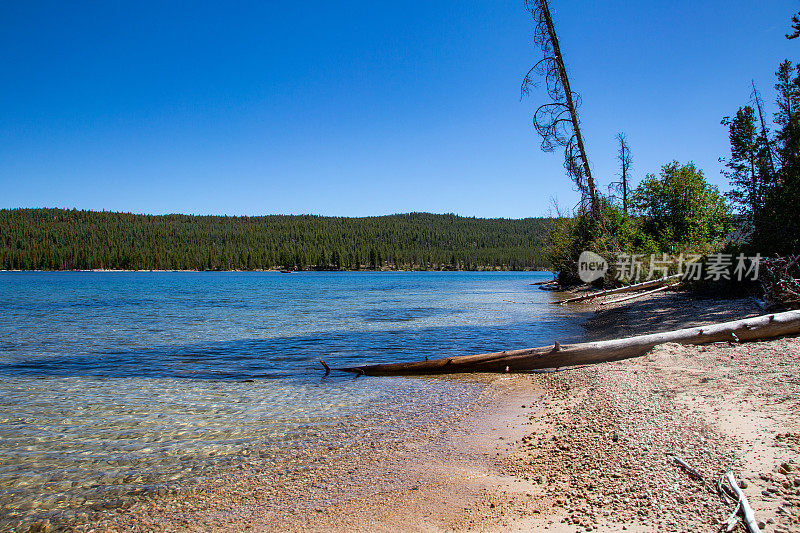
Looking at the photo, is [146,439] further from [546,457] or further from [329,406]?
[546,457]

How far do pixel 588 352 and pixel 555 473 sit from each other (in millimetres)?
6152

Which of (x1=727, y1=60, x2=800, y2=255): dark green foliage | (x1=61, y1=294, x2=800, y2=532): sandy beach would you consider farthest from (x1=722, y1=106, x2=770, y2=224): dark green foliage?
(x1=61, y1=294, x2=800, y2=532): sandy beach

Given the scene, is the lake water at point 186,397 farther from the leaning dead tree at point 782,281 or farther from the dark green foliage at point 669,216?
the dark green foliage at point 669,216

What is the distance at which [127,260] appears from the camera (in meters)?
161

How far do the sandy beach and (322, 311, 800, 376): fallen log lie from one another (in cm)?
247

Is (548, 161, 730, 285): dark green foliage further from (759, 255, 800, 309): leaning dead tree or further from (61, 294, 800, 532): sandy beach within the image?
(61, 294, 800, 532): sandy beach

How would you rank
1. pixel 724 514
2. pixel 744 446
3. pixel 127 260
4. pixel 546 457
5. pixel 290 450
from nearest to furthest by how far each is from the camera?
pixel 724 514 → pixel 744 446 → pixel 546 457 → pixel 290 450 → pixel 127 260

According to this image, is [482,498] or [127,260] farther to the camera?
[127,260]

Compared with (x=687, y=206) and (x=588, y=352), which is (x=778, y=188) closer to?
(x=588, y=352)

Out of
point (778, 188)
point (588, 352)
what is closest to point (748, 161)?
point (778, 188)

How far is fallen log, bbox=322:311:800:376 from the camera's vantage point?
409 inches

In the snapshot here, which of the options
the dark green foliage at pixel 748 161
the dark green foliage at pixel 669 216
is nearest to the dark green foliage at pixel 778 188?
the dark green foliage at pixel 748 161

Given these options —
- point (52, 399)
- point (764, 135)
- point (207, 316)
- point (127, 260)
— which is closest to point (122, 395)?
point (52, 399)

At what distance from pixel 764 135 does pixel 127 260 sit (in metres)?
179
